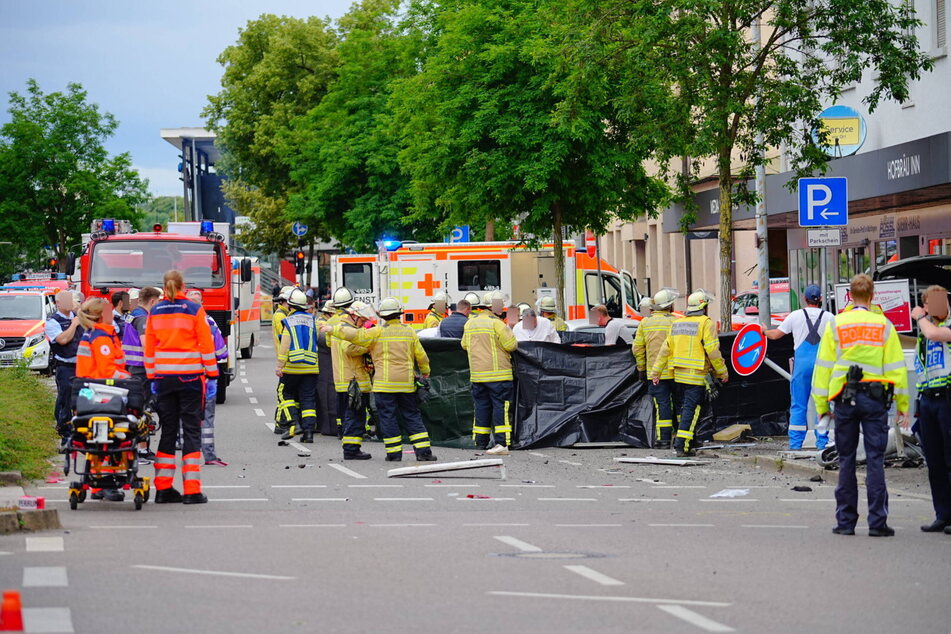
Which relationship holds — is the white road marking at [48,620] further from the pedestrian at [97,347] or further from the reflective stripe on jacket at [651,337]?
the reflective stripe on jacket at [651,337]

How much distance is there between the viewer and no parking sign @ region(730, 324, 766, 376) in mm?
17328

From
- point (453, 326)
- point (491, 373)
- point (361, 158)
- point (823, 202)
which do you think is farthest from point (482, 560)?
point (361, 158)

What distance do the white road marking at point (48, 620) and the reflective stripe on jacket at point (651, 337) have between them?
1121cm

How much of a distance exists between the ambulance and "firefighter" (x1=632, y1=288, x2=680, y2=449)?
1350 centimetres

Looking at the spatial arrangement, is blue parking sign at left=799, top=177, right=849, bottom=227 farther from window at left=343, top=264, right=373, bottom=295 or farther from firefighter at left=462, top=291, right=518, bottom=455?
window at left=343, top=264, right=373, bottom=295

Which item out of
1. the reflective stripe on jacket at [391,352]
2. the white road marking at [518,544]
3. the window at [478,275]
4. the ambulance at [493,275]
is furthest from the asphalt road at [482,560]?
the window at [478,275]

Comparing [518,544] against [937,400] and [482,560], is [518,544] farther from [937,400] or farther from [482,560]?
[937,400]

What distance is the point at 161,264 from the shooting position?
1022 inches

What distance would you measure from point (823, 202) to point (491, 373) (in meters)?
4.24

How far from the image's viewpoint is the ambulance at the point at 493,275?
106 ft

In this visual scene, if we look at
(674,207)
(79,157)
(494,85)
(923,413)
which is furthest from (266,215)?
(923,413)

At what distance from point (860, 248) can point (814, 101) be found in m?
14.7

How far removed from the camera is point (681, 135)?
68.1 feet

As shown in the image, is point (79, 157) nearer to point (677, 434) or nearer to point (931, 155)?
point (931, 155)
